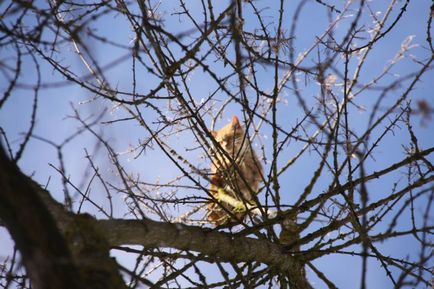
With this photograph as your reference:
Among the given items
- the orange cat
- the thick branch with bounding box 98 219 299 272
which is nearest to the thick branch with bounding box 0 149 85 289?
the thick branch with bounding box 98 219 299 272

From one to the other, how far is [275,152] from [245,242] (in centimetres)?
61

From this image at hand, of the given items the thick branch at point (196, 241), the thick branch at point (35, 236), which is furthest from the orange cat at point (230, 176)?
the thick branch at point (35, 236)

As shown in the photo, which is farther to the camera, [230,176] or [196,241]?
[230,176]

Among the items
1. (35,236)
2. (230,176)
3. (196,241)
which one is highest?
(230,176)

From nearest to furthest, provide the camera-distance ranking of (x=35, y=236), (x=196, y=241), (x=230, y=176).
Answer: (x=35, y=236) → (x=196, y=241) → (x=230, y=176)

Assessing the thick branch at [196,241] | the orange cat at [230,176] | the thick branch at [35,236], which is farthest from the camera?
the orange cat at [230,176]

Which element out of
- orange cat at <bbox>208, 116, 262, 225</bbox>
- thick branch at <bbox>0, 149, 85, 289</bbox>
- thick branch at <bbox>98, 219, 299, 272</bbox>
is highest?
orange cat at <bbox>208, 116, 262, 225</bbox>

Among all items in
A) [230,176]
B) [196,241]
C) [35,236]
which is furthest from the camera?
[230,176]

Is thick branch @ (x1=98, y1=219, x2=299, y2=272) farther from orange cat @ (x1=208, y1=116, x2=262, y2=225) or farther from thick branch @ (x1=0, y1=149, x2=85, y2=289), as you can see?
thick branch @ (x1=0, y1=149, x2=85, y2=289)

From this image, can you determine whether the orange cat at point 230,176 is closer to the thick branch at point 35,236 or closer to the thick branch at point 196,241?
the thick branch at point 196,241

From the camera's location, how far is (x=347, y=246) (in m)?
2.62

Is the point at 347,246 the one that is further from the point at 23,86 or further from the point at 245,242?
the point at 23,86

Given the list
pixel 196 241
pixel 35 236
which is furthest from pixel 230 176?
pixel 35 236

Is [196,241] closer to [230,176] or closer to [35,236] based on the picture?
[230,176]
